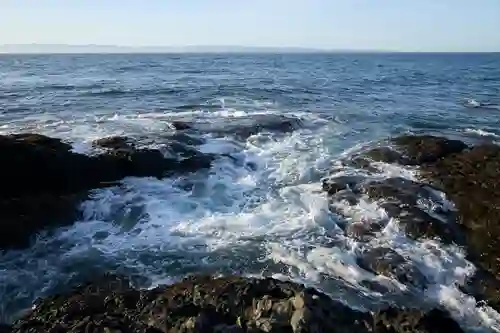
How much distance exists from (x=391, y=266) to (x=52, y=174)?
11.1 meters

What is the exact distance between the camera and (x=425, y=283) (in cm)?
1153

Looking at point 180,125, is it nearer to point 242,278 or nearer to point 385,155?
Result: point 385,155

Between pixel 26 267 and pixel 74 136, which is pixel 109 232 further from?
pixel 74 136

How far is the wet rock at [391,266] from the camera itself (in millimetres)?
11586

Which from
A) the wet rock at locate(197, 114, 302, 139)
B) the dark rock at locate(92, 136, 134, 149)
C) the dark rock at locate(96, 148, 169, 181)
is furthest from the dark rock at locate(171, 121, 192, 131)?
the dark rock at locate(96, 148, 169, 181)

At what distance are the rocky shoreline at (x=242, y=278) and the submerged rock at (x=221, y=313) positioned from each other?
0.02 meters

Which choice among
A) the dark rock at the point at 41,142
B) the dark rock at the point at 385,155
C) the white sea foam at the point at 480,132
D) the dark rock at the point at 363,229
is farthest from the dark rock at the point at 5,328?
the white sea foam at the point at 480,132

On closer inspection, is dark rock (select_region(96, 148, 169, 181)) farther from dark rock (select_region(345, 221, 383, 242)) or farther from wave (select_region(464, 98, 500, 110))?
wave (select_region(464, 98, 500, 110))

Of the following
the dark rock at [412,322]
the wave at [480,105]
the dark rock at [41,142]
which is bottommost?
the wave at [480,105]

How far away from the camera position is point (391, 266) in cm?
1198

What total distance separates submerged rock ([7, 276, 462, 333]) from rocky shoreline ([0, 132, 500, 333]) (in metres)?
0.02

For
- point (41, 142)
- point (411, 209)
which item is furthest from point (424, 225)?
point (41, 142)

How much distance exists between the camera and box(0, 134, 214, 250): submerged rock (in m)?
13.5

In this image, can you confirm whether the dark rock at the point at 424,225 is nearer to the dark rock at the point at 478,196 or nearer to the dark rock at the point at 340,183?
the dark rock at the point at 478,196
